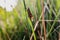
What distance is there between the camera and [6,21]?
3.39 feet

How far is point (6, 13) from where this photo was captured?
103 centimetres

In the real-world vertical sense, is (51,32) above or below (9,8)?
below

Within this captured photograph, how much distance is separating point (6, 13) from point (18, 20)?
8 cm

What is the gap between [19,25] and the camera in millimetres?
1008

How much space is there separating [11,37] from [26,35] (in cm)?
8

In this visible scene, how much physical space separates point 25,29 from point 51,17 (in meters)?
0.16

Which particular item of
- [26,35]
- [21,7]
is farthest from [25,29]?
[21,7]

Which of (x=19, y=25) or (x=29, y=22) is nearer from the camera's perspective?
(x=29, y=22)

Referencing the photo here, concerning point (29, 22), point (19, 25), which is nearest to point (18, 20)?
point (19, 25)

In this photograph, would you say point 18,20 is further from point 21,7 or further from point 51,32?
point 51,32

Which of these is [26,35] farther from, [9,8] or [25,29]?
[9,8]

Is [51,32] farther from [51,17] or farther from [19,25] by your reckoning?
[19,25]

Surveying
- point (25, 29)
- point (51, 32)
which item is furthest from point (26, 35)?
point (51, 32)

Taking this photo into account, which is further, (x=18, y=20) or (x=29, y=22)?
(x=18, y=20)
